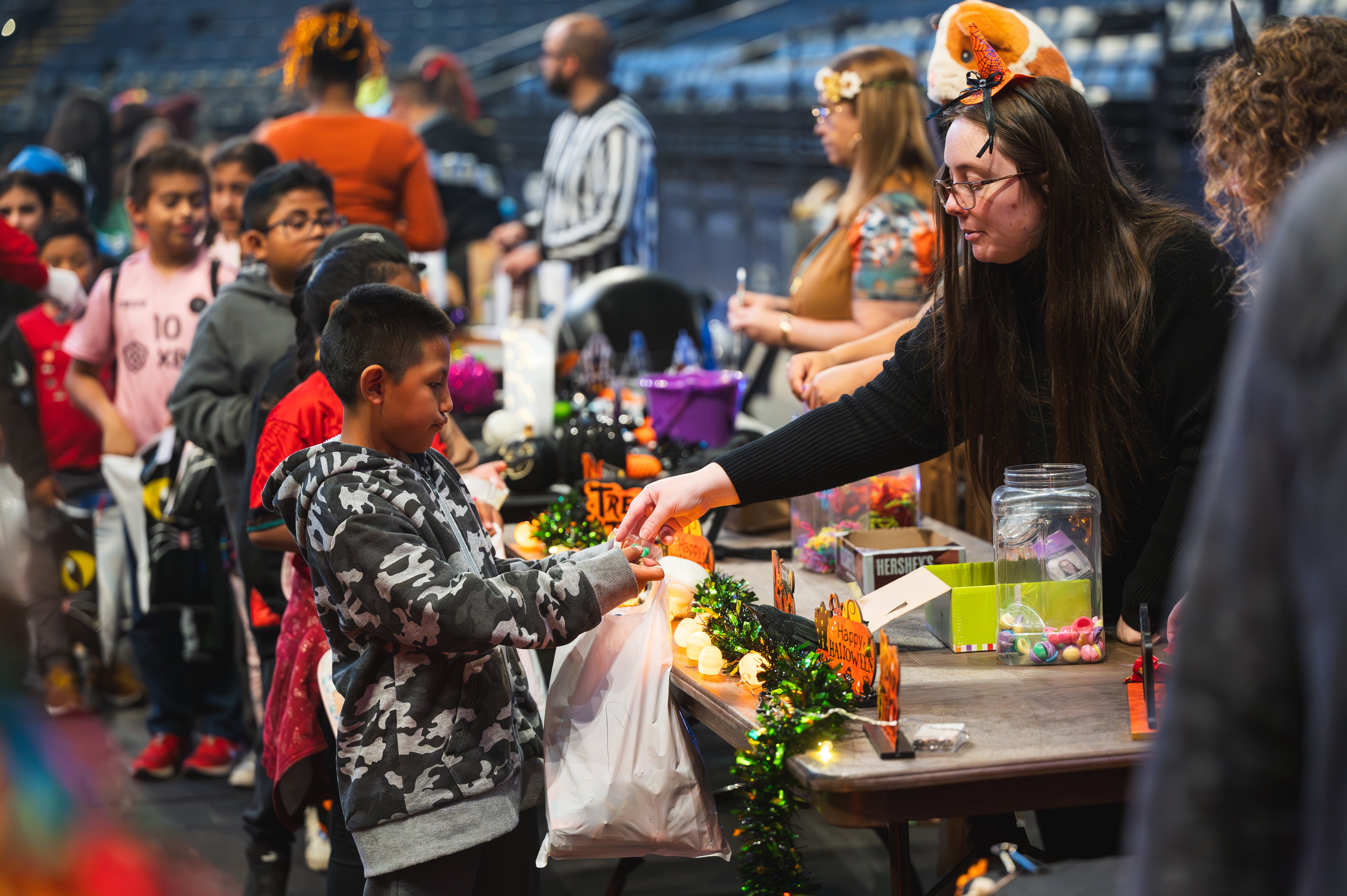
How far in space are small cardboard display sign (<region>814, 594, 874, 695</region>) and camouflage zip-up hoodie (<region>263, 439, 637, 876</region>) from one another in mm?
262

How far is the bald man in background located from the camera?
4.64 m

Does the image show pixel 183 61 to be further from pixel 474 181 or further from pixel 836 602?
pixel 836 602

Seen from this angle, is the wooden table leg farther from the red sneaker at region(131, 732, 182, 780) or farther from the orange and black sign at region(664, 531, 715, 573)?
the red sneaker at region(131, 732, 182, 780)

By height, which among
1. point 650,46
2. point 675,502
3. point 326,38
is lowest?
point 675,502

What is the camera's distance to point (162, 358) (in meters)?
3.52

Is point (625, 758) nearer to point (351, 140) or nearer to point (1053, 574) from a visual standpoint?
point (1053, 574)

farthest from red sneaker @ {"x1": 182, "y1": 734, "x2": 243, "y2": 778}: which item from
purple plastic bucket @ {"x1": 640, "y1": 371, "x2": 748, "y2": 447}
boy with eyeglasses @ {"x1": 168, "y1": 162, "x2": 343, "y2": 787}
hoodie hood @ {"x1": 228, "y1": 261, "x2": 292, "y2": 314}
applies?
purple plastic bucket @ {"x1": 640, "y1": 371, "x2": 748, "y2": 447}

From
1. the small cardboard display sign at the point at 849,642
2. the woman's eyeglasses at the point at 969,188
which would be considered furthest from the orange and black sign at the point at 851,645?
the woman's eyeglasses at the point at 969,188

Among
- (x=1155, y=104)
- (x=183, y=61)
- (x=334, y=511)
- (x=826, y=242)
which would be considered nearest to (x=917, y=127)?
(x=826, y=242)

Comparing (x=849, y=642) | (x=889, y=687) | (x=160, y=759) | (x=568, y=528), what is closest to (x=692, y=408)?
(x=568, y=528)

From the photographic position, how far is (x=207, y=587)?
3506 mm

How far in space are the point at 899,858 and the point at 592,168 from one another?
3.45 metres

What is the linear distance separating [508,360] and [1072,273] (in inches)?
66.7

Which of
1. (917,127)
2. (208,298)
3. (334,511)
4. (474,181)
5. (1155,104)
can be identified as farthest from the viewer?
(474,181)
